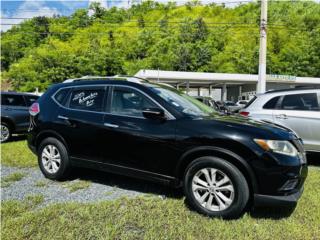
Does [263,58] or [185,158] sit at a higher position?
[263,58]

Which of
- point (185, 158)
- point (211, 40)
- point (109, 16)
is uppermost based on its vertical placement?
point (109, 16)

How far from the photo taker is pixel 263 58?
42.3 ft

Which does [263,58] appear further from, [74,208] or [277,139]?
[74,208]

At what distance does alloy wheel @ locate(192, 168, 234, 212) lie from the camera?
3.98 meters

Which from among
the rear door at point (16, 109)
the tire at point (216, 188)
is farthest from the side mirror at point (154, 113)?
the rear door at point (16, 109)

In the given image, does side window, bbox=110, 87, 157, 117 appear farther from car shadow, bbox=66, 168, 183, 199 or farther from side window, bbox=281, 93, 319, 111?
side window, bbox=281, 93, 319, 111

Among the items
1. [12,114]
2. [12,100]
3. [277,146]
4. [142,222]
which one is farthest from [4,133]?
[277,146]

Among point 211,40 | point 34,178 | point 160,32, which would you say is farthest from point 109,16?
point 34,178

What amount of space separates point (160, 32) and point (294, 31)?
28.1 m

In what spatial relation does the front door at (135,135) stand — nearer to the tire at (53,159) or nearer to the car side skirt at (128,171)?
the car side skirt at (128,171)

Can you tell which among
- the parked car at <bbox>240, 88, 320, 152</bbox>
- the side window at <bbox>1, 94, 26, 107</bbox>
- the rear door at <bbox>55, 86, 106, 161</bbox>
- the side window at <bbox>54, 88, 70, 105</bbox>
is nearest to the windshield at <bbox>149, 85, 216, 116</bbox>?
the rear door at <bbox>55, 86, 106, 161</bbox>

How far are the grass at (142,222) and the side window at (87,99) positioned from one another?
5.10 ft

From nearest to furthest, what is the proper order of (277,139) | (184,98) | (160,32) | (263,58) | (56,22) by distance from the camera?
(277,139) → (184,98) → (263,58) → (56,22) → (160,32)

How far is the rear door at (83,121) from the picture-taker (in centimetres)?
502
